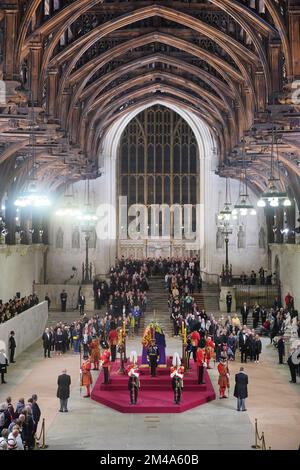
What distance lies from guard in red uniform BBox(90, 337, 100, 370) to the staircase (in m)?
8.70

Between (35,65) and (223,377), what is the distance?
1122 cm

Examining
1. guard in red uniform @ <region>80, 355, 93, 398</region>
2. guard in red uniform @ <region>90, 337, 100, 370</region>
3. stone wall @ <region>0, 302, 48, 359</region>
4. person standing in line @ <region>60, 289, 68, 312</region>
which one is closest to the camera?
guard in red uniform @ <region>80, 355, 93, 398</region>

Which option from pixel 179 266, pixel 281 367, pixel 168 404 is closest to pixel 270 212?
pixel 179 266

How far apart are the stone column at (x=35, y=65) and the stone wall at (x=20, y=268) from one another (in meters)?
10.6

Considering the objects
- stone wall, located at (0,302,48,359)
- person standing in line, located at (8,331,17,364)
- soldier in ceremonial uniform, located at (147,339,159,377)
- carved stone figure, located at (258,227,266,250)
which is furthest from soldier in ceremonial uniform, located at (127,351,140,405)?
carved stone figure, located at (258,227,266,250)

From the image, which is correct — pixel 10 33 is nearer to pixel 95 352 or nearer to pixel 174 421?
pixel 95 352

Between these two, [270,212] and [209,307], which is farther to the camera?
[270,212]

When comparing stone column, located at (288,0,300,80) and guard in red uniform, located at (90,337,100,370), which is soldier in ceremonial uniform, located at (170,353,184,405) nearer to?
guard in red uniform, located at (90,337,100,370)

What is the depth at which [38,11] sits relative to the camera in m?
22.0

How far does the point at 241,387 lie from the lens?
58.3 ft

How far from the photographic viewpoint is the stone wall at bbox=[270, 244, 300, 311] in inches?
1337

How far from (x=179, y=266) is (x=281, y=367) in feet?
63.4

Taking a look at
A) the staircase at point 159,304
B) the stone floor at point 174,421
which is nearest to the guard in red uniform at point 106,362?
the stone floor at point 174,421
